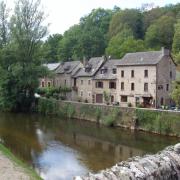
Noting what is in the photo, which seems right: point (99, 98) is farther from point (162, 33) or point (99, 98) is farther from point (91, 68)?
point (162, 33)

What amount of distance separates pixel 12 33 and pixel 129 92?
20618mm

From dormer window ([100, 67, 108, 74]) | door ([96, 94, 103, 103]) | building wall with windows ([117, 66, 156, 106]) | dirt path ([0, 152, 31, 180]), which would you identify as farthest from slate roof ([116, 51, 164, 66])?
dirt path ([0, 152, 31, 180])

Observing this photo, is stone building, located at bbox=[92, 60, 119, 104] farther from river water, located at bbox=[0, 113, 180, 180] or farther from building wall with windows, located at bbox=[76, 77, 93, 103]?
river water, located at bbox=[0, 113, 180, 180]

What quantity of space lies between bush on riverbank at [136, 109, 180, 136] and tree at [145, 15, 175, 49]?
45.4m

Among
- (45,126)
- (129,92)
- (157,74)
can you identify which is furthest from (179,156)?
(129,92)

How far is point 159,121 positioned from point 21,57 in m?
27.3

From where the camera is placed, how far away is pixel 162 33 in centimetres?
8081

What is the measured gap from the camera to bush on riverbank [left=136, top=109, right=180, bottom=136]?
33.9 m

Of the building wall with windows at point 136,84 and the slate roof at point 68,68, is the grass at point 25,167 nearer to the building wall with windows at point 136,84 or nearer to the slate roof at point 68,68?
the building wall with windows at point 136,84

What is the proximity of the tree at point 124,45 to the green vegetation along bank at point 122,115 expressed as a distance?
90.8ft

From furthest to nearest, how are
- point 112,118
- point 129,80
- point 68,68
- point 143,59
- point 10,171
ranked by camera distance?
point 68,68
point 129,80
point 143,59
point 112,118
point 10,171

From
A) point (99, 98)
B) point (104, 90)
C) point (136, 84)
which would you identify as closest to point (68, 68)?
point (99, 98)

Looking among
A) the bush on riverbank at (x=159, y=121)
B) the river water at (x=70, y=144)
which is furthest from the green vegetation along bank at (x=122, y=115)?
the river water at (x=70, y=144)

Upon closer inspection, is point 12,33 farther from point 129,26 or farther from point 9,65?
point 129,26
